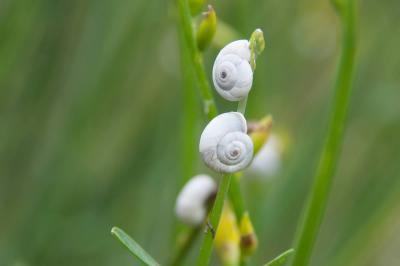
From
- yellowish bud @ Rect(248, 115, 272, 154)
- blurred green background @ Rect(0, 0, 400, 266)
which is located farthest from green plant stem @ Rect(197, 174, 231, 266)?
blurred green background @ Rect(0, 0, 400, 266)

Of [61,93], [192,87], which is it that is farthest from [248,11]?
[61,93]

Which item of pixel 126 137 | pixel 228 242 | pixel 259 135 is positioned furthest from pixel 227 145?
pixel 126 137

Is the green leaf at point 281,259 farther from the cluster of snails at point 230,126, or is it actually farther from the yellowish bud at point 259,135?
the yellowish bud at point 259,135

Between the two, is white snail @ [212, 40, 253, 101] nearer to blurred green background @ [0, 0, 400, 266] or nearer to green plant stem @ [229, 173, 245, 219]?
green plant stem @ [229, 173, 245, 219]

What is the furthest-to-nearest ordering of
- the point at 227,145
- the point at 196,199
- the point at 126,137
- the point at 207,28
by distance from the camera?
the point at 126,137 → the point at 196,199 → the point at 207,28 → the point at 227,145

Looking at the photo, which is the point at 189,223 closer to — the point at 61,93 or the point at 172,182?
the point at 172,182

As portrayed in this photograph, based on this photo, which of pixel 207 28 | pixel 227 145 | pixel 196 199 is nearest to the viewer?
pixel 227 145

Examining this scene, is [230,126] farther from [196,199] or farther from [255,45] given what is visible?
[196,199]
